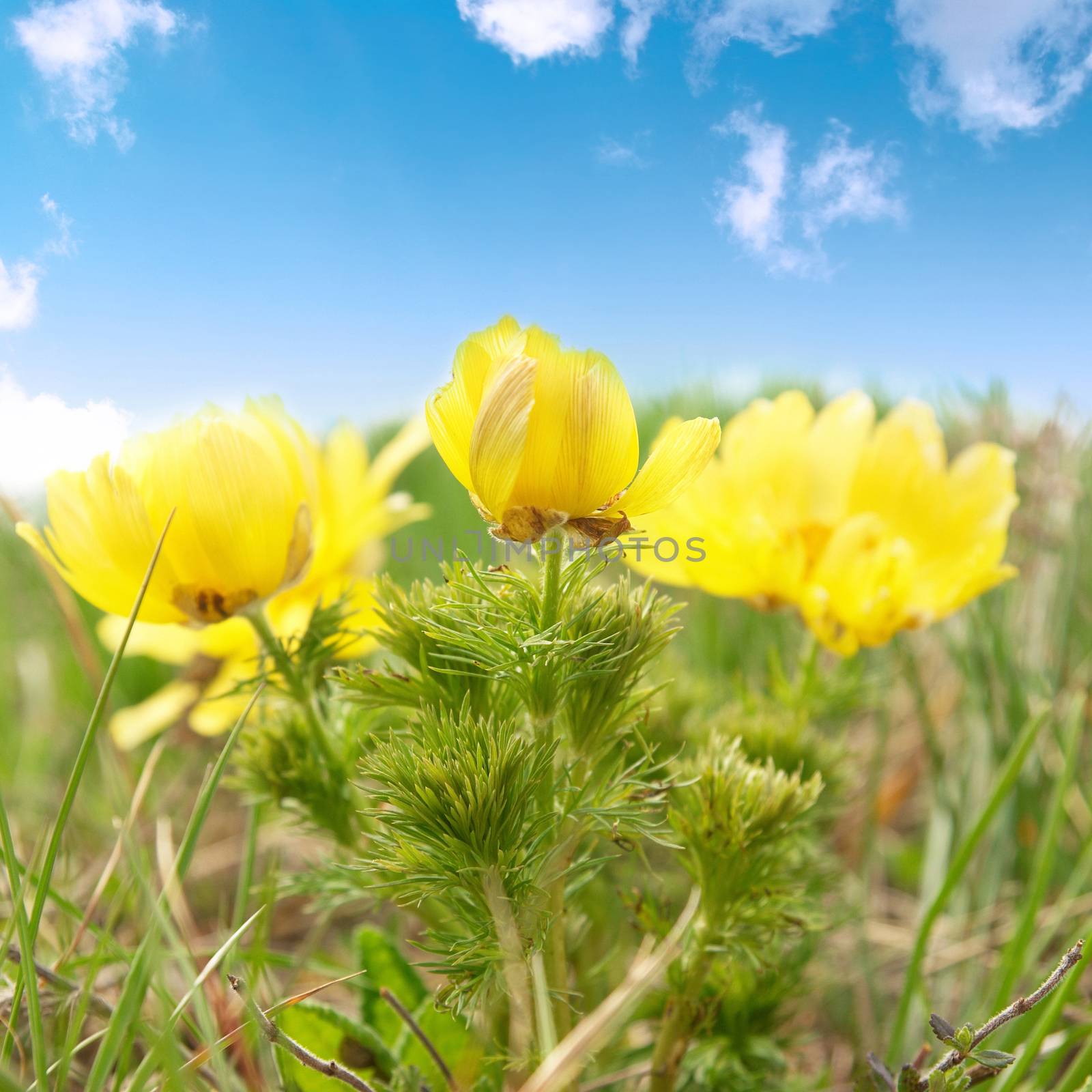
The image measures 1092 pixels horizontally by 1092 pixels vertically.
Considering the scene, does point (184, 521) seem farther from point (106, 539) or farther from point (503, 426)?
point (503, 426)

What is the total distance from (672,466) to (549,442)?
0.27ft

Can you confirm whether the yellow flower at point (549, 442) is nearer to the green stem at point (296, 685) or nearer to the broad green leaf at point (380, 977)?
the green stem at point (296, 685)

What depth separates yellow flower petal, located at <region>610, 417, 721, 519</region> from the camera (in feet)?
1.90

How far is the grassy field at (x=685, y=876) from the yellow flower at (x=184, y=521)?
0.45 ft

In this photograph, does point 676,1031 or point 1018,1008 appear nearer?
point 1018,1008

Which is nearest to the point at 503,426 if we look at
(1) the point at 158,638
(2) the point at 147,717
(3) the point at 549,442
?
(3) the point at 549,442

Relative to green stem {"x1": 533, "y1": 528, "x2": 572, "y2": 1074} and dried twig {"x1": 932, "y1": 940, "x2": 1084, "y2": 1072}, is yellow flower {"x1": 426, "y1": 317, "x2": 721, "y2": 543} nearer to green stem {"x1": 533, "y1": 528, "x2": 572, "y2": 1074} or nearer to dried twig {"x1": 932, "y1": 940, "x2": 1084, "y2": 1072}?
green stem {"x1": 533, "y1": 528, "x2": 572, "y2": 1074}

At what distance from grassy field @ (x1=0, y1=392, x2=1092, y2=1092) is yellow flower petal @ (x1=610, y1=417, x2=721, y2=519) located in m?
0.17

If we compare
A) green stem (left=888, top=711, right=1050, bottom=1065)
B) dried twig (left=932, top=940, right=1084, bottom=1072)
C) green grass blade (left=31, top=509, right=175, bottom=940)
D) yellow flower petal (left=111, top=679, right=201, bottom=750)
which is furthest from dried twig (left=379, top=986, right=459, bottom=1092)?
yellow flower petal (left=111, top=679, right=201, bottom=750)

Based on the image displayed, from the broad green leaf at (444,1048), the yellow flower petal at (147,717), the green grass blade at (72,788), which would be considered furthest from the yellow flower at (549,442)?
the yellow flower petal at (147,717)

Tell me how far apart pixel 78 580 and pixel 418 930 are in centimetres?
71

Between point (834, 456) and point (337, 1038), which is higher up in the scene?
point (834, 456)

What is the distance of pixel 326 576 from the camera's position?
1080 millimetres

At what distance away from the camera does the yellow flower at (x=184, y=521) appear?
0.76m
